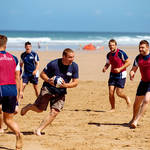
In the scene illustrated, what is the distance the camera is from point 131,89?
14.0m

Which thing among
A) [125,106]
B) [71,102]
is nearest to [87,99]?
[71,102]

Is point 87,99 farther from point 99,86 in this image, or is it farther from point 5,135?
point 5,135

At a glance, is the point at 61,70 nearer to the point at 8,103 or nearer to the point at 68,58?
the point at 68,58

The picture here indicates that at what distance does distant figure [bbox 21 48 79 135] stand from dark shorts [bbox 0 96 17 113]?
1.13 m

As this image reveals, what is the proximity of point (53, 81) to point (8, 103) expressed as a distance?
1.20 meters

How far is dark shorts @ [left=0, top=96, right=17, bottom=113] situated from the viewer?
19.5 ft

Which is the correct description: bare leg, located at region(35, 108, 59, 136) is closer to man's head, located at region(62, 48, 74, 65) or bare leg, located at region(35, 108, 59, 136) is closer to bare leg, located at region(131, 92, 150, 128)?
man's head, located at region(62, 48, 74, 65)

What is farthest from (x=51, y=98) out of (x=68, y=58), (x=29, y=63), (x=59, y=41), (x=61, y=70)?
(x=59, y=41)

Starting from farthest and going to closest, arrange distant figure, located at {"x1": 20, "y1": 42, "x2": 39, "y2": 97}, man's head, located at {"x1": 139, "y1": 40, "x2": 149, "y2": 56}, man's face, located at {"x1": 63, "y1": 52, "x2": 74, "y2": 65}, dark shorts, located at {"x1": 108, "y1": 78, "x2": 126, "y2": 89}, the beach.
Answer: distant figure, located at {"x1": 20, "y1": 42, "x2": 39, "y2": 97} → dark shorts, located at {"x1": 108, "y1": 78, "x2": 126, "y2": 89} → man's head, located at {"x1": 139, "y1": 40, "x2": 149, "y2": 56} → man's face, located at {"x1": 63, "y1": 52, "x2": 74, "y2": 65} → the beach

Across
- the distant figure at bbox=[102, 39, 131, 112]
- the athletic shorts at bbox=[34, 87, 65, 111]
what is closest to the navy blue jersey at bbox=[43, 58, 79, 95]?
the athletic shorts at bbox=[34, 87, 65, 111]

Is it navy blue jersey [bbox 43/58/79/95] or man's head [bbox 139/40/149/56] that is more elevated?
man's head [bbox 139/40/149/56]

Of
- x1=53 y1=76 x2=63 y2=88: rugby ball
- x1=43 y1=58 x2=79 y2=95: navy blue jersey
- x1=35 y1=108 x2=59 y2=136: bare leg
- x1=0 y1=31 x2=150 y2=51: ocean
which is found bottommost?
x1=35 y1=108 x2=59 y2=136: bare leg

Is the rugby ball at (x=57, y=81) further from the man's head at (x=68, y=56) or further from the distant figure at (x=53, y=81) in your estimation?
the man's head at (x=68, y=56)

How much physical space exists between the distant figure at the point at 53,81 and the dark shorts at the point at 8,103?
113 cm
